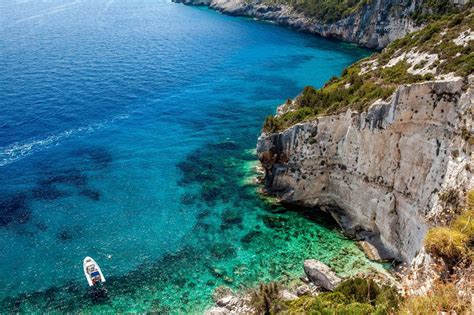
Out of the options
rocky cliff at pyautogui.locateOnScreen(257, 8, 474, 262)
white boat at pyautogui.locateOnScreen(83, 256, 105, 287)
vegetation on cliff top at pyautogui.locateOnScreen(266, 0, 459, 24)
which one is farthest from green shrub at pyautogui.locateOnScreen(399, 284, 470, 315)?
vegetation on cliff top at pyautogui.locateOnScreen(266, 0, 459, 24)

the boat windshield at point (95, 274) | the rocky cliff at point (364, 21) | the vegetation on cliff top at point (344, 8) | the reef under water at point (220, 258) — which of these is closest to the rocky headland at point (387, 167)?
the reef under water at point (220, 258)

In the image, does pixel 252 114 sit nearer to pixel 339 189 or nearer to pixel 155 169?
pixel 155 169

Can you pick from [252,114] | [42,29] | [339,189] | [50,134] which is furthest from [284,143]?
[42,29]

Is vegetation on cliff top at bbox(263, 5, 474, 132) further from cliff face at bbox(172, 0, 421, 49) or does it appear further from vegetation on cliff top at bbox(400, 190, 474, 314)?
cliff face at bbox(172, 0, 421, 49)

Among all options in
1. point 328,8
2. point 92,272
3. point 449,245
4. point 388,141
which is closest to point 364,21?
point 328,8

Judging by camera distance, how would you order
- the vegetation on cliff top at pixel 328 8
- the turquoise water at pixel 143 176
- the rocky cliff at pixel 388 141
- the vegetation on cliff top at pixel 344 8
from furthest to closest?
the vegetation on cliff top at pixel 328 8 < the vegetation on cliff top at pixel 344 8 < the turquoise water at pixel 143 176 < the rocky cliff at pixel 388 141

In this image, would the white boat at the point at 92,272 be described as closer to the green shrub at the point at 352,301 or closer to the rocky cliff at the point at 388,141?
the green shrub at the point at 352,301
